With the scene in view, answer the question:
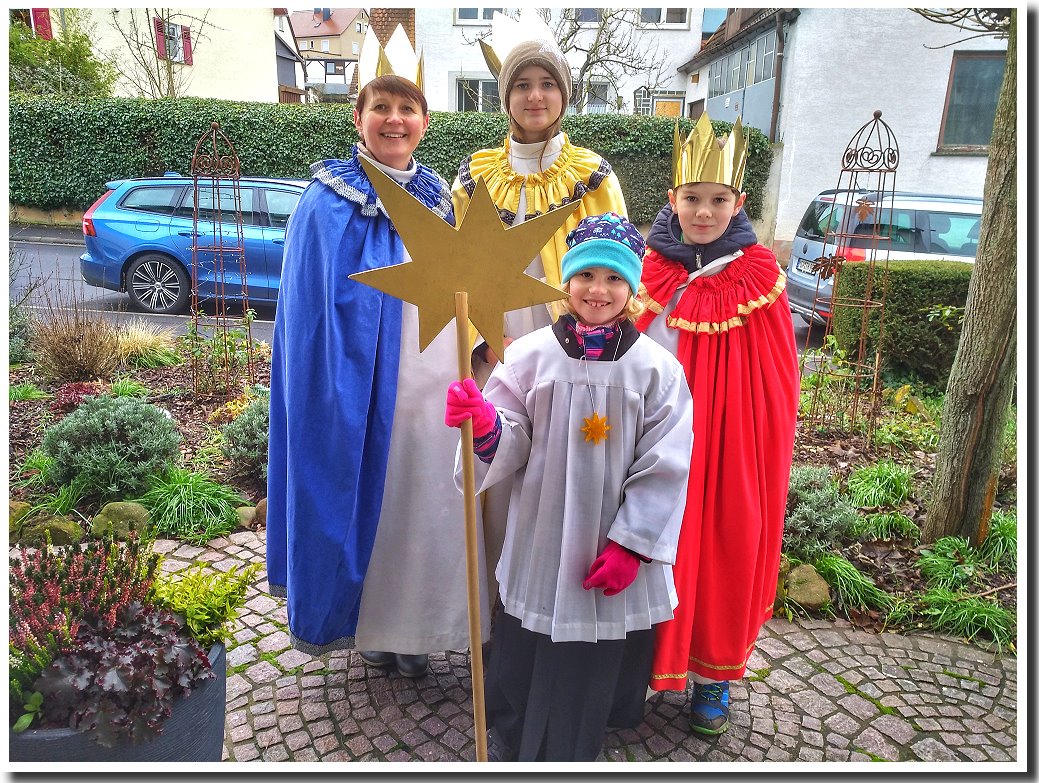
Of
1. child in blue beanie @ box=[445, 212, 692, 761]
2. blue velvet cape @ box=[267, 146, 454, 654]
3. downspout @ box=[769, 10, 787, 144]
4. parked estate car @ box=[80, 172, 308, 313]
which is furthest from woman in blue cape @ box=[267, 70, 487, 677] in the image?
downspout @ box=[769, 10, 787, 144]

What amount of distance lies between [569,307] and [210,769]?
1598 mm

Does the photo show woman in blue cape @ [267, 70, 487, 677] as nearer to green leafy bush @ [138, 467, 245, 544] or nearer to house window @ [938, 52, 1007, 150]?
green leafy bush @ [138, 467, 245, 544]

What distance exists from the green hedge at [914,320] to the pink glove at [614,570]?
16.6 feet

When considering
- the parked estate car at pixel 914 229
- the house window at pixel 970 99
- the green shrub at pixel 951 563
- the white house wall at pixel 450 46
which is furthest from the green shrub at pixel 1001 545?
the white house wall at pixel 450 46

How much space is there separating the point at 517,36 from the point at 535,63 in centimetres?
16

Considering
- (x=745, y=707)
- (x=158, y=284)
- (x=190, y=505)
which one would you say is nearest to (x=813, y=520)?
(x=745, y=707)

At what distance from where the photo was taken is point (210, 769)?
194cm

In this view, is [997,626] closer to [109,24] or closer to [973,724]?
[973,724]

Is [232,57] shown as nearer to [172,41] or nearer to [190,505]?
[172,41]

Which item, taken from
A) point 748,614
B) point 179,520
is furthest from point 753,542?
point 179,520

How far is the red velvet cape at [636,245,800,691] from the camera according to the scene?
226cm

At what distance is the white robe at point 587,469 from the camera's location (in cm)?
197

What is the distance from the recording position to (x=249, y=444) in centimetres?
438

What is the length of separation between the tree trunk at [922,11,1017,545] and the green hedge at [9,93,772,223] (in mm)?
11078
